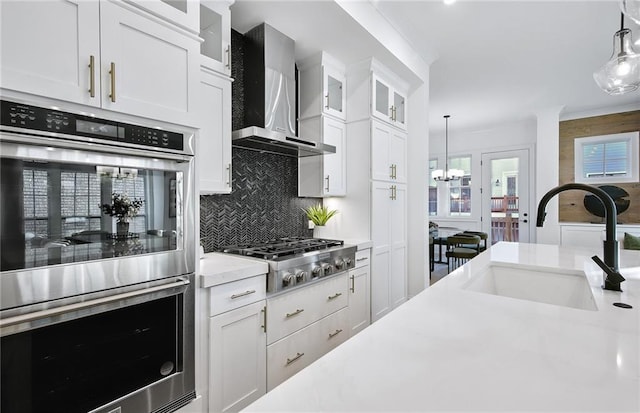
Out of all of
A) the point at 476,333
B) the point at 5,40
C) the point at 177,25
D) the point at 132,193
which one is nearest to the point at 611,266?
the point at 476,333

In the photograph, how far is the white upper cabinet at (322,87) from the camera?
9.27 ft

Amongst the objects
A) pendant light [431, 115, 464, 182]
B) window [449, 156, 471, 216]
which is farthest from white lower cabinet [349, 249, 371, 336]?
window [449, 156, 471, 216]

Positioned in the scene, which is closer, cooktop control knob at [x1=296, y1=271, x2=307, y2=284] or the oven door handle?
the oven door handle

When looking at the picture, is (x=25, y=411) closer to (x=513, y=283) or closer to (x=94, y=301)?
(x=94, y=301)

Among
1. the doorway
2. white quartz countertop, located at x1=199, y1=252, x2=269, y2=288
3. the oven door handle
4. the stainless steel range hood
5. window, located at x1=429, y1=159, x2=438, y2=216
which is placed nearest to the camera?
the oven door handle

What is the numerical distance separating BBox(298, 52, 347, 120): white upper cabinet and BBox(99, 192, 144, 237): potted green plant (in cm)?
191

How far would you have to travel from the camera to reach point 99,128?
48.4 inches

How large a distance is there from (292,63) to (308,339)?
85.2 inches

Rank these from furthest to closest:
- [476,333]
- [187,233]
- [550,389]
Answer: [187,233] → [476,333] → [550,389]

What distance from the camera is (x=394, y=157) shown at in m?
3.29

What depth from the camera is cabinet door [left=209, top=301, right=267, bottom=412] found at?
5.24 ft

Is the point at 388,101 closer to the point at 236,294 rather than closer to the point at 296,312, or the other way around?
the point at 296,312

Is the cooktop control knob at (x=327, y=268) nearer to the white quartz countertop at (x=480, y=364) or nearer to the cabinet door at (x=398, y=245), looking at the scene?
the cabinet door at (x=398, y=245)

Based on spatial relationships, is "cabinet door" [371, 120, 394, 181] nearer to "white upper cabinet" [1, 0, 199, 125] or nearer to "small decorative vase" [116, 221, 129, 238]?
"white upper cabinet" [1, 0, 199, 125]
